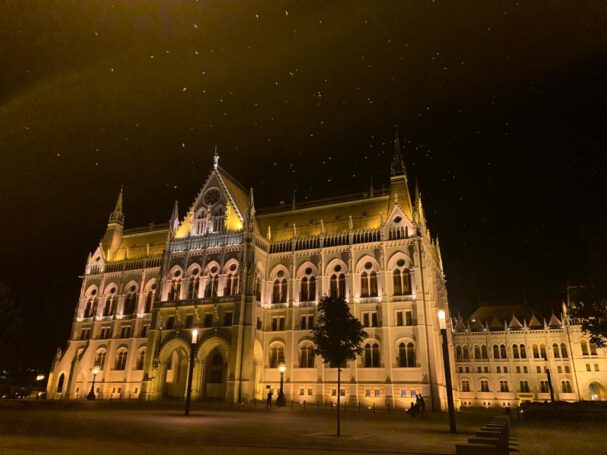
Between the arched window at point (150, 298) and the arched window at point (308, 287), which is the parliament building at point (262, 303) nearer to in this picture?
the arched window at point (308, 287)

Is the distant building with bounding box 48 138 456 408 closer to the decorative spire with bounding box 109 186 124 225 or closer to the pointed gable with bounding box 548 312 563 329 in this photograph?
the decorative spire with bounding box 109 186 124 225

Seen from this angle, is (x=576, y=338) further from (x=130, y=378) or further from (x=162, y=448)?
(x=162, y=448)

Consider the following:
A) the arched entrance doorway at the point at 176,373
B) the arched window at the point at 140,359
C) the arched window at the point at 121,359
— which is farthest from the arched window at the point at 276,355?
the arched window at the point at 121,359

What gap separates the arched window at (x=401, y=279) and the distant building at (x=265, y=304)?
0.11 m

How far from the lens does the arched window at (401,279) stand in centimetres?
4878

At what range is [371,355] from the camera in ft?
157

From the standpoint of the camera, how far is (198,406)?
133ft

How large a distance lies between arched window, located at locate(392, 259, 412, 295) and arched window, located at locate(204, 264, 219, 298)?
20.8 meters

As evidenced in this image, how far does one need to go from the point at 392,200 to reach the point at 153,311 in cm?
3194

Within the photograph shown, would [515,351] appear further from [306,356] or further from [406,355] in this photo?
[306,356]

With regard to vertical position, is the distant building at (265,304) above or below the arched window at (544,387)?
above

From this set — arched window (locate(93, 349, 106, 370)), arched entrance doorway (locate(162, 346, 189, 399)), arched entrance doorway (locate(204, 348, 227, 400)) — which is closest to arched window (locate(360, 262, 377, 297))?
arched entrance doorway (locate(204, 348, 227, 400))

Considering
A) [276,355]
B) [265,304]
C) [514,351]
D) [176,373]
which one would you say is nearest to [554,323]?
[514,351]

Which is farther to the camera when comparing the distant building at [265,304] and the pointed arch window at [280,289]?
the pointed arch window at [280,289]
